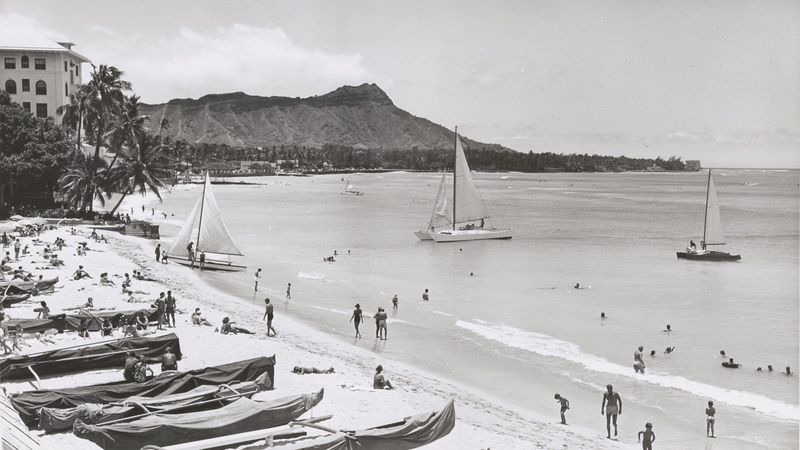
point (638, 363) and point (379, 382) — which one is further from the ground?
point (379, 382)

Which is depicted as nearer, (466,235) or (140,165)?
(140,165)

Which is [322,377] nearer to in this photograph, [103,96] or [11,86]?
[103,96]

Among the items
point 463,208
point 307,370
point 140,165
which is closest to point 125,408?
point 307,370

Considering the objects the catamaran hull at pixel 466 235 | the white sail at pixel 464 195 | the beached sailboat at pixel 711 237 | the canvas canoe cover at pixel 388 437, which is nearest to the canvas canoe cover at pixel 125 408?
the canvas canoe cover at pixel 388 437

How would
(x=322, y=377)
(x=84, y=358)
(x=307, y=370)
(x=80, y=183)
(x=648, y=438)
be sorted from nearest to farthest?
(x=648, y=438) → (x=84, y=358) → (x=322, y=377) → (x=307, y=370) → (x=80, y=183)

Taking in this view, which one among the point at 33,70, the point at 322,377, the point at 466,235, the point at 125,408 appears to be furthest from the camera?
the point at 33,70

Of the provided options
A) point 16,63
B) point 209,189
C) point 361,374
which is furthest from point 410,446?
point 16,63

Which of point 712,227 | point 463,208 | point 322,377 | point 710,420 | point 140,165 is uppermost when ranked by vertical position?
point 140,165

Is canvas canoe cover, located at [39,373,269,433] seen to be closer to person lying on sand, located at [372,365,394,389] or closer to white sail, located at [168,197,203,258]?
person lying on sand, located at [372,365,394,389]
